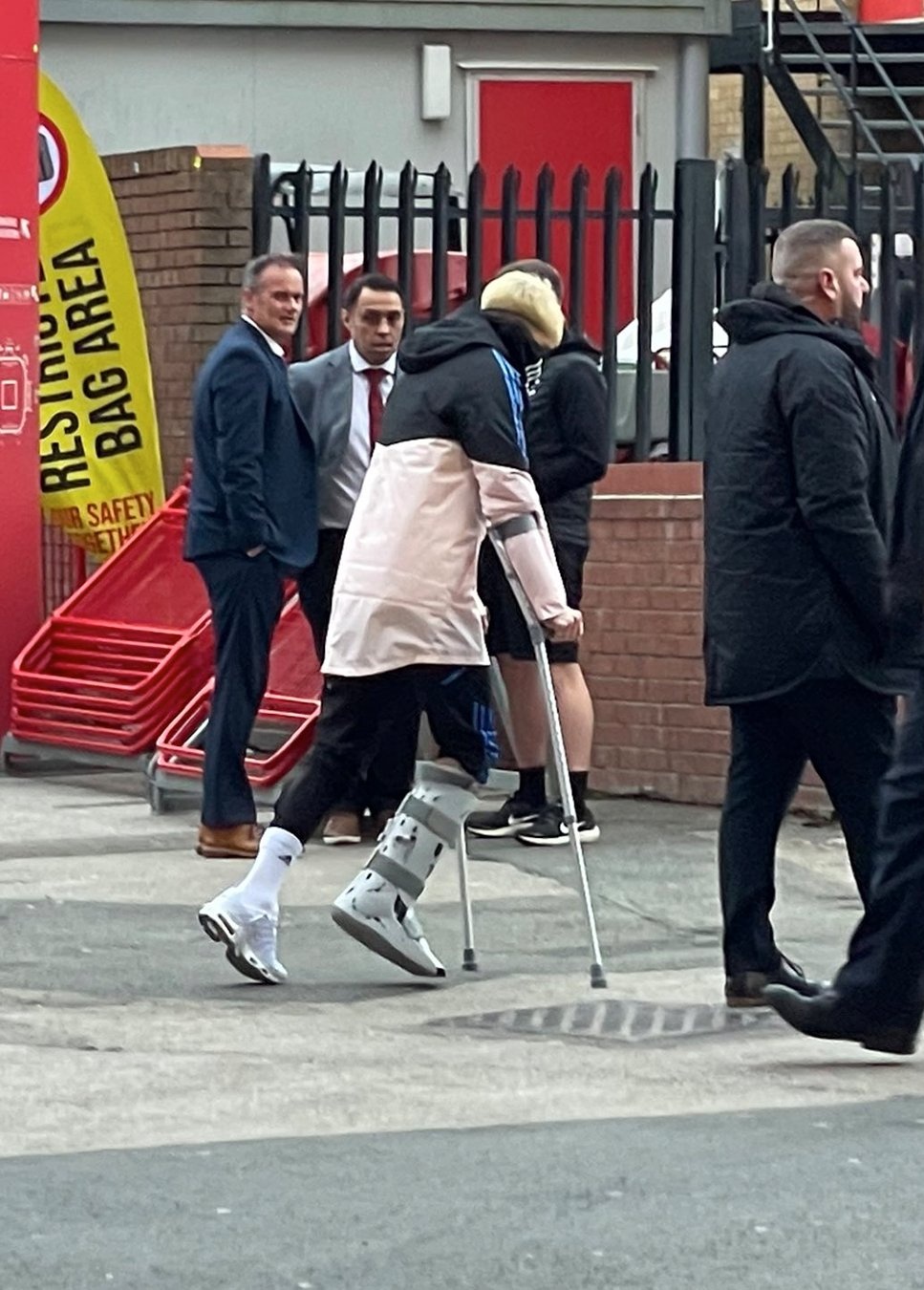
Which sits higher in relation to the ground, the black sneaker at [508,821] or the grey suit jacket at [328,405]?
Result: the grey suit jacket at [328,405]

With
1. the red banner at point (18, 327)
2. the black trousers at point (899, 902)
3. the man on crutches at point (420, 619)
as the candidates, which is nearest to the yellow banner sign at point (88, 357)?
the red banner at point (18, 327)

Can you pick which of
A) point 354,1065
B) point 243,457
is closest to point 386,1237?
point 354,1065

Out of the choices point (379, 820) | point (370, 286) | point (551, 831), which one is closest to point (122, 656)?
point (379, 820)

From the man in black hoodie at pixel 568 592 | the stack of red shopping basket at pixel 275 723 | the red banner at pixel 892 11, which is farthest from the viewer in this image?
the red banner at pixel 892 11

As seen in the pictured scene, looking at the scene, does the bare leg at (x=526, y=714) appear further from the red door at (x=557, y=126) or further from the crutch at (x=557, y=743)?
the red door at (x=557, y=126)

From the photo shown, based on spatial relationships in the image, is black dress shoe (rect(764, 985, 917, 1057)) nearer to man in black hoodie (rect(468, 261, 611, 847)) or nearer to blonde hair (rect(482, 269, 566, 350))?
blonde hair (rect(482, 269, 566, 350))

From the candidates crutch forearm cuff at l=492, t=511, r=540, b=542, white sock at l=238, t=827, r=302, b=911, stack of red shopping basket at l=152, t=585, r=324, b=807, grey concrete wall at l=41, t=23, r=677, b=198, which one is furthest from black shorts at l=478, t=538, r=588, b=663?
grey concrete wall at l=41, t=23, r=677, b=198

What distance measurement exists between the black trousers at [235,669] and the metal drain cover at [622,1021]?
270 centimetres

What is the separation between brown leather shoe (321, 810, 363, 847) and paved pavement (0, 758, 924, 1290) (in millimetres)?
513

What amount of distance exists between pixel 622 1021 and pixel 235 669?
3.08m

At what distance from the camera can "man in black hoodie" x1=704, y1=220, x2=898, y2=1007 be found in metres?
7.50

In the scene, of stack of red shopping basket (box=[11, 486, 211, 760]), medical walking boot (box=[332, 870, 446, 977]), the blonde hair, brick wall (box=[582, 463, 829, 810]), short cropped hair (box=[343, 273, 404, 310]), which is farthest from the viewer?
stack of red shopping basket (box=[11, 486, 211, 760])

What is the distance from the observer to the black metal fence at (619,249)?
12383mm

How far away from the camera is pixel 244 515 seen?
10.2 meters
